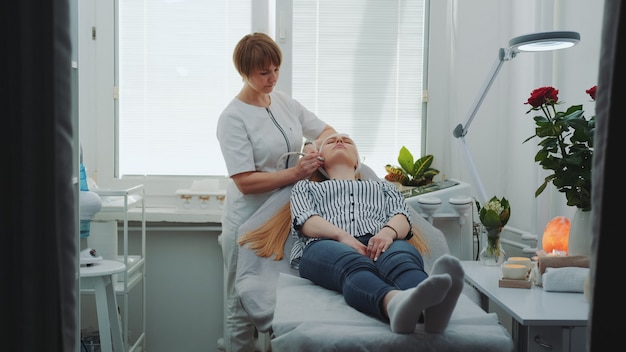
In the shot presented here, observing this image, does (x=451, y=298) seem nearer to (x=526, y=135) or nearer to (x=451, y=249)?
(x=451, y=249)

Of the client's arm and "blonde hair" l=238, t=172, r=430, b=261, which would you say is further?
"blonde hair" l=238, t=172, r=430, b=261

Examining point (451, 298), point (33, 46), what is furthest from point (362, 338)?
point (33, 46)

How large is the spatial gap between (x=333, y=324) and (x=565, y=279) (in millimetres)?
680

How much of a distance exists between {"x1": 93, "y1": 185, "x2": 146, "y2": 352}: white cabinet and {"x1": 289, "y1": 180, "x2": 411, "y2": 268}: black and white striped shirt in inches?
25.5

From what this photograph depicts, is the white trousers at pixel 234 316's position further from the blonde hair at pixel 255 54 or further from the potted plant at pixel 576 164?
the potted plant at pixel 576 164

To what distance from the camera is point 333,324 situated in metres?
1.50

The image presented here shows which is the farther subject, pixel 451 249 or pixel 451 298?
pixel 451 249

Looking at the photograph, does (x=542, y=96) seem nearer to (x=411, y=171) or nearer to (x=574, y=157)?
(x=574, y=157)

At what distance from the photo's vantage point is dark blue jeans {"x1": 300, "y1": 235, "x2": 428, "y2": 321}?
1611 mm

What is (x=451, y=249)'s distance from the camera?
2518 mm

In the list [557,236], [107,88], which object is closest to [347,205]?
[557,236]

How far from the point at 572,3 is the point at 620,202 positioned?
204 centimetres

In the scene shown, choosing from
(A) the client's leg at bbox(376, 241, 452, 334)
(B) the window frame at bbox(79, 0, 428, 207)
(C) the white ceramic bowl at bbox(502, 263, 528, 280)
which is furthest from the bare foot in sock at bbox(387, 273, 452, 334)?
(B) the window frame at bbox(79, 0, 428, 207)

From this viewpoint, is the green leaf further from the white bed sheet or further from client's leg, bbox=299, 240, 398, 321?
the white bed sheet
